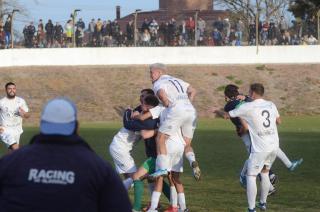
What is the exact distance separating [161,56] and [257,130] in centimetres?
4090

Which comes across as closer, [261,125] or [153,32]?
[261,125]

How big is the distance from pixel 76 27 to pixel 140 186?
40.6m

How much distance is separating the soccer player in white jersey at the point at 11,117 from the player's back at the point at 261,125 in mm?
7394

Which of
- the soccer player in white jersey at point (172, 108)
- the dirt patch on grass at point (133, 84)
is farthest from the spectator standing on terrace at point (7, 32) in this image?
the soccer player in white jersey at point (172, 108)

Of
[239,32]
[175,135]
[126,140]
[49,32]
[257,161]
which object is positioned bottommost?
[257,161]

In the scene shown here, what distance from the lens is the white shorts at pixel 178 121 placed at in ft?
42.3

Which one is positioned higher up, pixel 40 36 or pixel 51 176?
pixel 51 176

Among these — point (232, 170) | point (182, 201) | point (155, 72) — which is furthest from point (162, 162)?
point (232, 170)

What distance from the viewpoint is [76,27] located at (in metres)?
52.9

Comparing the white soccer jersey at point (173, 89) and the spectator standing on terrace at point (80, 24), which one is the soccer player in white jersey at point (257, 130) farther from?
the spectator standing on terrace at point (80, 24)

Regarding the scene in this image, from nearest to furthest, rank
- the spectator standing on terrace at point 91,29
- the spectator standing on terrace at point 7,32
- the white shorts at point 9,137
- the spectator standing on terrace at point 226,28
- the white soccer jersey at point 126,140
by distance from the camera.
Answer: the white soccer jersey at point 126,140
the white shorts at point 9,137
the spectator standing on terrace at point 7,32
the spectator standing on terrace at point 91,29
the spectator standing on terrace at point 226,28

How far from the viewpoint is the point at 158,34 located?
5322 centimetres

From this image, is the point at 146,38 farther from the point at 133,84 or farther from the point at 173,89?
the point at 173,89

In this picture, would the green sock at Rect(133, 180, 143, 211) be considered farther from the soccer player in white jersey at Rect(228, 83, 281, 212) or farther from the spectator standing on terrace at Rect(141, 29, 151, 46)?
the spectator standing on terrace at Rect(141, 29, 151, 46)
